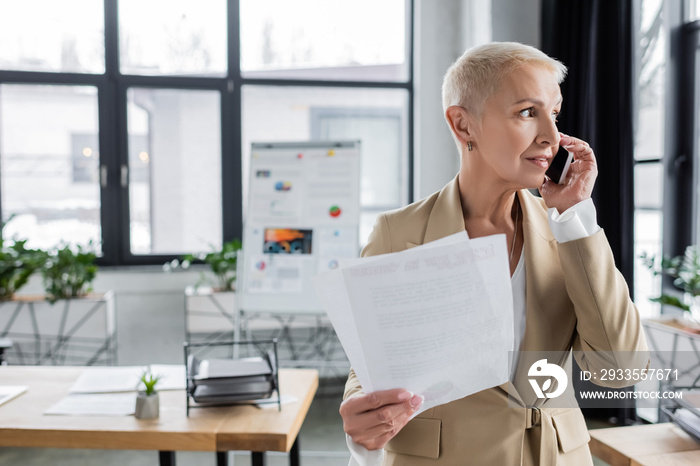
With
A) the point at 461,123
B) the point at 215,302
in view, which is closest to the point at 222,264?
the point at 215,302

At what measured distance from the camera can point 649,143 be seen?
342 centimetres

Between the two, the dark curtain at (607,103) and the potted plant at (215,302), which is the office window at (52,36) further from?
the dark curtain at (607,103)

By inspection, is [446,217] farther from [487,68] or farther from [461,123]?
[487,68]

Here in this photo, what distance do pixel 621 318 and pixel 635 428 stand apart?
2.54ft

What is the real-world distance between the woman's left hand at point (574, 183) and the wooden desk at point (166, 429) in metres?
1.04

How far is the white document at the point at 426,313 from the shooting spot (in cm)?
81

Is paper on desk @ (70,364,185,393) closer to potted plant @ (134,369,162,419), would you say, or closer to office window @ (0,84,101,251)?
potted plant @ (134,369,162,419)

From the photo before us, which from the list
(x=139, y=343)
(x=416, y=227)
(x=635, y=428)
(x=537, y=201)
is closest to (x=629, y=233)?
(x=635, y=428)

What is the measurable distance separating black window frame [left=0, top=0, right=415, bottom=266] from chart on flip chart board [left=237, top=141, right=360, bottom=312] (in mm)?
1076

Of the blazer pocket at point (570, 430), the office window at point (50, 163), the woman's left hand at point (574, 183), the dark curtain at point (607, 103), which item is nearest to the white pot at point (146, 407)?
the blazer pocket at point (570, 430)

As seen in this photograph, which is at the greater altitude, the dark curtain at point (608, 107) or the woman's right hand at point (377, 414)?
the dark curtain at point (608, 107)

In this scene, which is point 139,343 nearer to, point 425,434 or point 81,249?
point 81,249

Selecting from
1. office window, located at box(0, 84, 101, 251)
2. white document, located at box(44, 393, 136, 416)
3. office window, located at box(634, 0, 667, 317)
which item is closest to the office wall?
office window, located at box(0, 84, 101, 251)

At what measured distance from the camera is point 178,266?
14.2 feet
